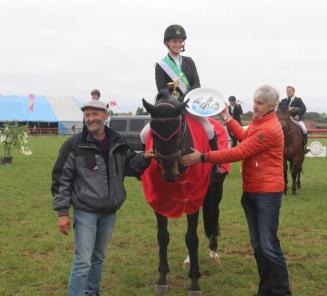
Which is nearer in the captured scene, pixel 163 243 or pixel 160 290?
pixel 160 290

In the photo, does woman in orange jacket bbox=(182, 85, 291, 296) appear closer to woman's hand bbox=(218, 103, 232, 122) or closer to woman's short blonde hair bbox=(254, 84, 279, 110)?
woman's short blonde hair bbox=(254, 84, 279, 110)

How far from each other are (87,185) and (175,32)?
2255 mm

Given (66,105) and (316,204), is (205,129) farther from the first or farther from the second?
(66,105)

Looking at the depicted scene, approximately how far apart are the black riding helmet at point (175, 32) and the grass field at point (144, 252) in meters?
2.91

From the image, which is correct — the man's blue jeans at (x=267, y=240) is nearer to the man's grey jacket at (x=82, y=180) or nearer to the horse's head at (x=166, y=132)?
the horse's head at (x=166, y=132)

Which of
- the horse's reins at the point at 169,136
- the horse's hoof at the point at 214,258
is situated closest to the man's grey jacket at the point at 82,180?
the horse's reins at the point at 169,136

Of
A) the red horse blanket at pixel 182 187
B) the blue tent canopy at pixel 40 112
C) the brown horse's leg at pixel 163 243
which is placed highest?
the blue tent canopy at pixel 40 112

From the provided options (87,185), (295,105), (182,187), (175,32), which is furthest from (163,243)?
(295,105)

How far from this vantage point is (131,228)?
25.6 ft

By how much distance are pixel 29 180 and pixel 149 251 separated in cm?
827

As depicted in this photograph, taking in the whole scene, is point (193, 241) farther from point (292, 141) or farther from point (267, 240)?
point (292, 141)

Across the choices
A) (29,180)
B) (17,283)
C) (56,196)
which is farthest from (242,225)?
(29,180)

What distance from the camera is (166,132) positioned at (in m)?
3.90

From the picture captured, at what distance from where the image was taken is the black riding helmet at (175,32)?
209 inches
